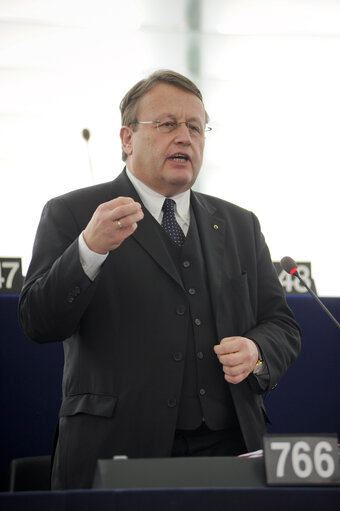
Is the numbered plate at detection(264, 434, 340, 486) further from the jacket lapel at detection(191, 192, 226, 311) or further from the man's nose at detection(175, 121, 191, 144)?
the man's nose at detection(175, 121, 191, 144)

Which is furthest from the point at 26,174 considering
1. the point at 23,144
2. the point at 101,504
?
the point at 101,504

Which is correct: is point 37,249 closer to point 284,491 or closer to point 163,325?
point 163,325

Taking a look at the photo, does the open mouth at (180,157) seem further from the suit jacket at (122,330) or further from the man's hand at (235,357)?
the man's hand at (235,357)

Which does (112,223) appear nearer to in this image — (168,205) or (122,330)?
(122,330)

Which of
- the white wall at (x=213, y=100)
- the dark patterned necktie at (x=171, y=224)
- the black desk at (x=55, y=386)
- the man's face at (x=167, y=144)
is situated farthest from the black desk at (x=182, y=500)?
Answer: the white wall at (x=213, y=100)

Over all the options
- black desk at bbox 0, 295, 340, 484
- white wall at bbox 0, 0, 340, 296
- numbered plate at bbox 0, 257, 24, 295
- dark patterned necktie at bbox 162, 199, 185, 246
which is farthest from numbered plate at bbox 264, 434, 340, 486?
white wall at bbox 0, 0, 340, 296

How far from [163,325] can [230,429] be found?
0.32 meters

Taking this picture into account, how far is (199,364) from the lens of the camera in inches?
68.3

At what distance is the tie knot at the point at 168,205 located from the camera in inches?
77.2

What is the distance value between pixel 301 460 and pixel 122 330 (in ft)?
2.54

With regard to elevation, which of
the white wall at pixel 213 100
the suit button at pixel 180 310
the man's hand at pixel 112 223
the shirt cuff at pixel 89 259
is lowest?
the suit button at pixel 180 310

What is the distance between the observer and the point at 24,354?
7.75 feet

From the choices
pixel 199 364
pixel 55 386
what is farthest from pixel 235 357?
pixel 55 386

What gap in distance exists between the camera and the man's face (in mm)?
1950
